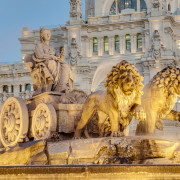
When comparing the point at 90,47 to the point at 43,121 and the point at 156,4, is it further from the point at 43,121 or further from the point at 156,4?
the point at 43,121

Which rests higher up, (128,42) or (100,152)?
(128,42)

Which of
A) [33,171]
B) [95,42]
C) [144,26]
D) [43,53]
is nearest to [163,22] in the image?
[144,26]

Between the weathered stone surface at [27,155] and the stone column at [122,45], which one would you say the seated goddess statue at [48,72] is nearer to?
the weathered stone surface at [27,155]

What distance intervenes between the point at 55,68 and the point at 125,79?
2694 millimetres

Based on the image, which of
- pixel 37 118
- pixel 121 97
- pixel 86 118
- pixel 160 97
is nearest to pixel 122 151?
pixel 121 97

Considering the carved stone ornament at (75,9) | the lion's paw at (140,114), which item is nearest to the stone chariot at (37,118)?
the lion's paw at (140,114)

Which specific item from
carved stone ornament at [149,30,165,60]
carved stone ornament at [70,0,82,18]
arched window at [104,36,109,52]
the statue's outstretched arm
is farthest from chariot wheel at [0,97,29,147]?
arched window at [104,36,109,52]

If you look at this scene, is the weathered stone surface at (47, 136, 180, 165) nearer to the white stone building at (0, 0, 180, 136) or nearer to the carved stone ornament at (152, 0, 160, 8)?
the white stone building at (0, 0, 180, 136)

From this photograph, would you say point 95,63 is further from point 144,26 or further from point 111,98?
point 111,98

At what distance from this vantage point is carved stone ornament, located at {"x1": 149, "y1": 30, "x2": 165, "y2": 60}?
4395cm

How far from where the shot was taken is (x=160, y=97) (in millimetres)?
9164

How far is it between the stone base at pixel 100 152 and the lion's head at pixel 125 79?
102 cm

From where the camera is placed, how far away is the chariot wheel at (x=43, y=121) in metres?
9.33

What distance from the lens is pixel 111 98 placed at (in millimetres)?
8703
